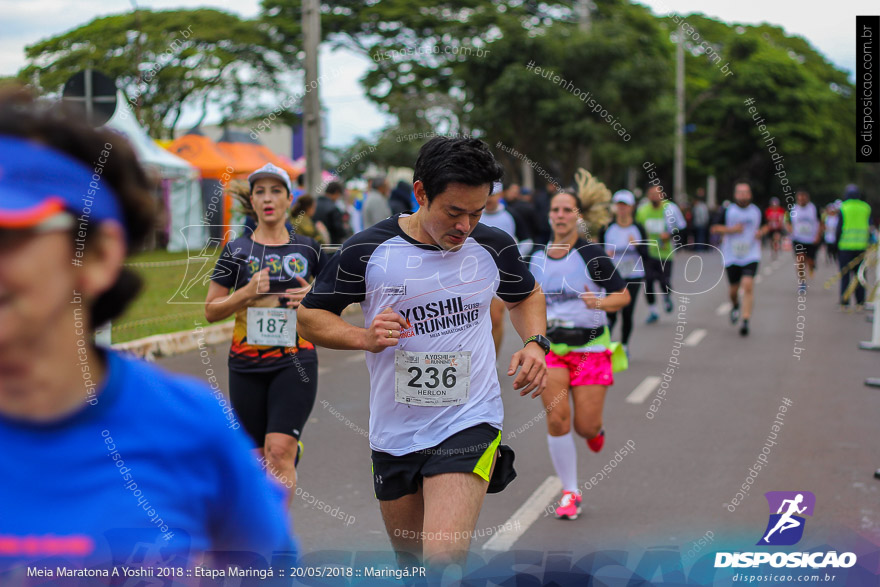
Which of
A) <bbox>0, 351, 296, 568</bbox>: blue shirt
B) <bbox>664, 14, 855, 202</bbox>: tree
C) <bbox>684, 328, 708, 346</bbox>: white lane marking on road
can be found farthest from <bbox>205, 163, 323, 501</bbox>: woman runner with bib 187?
<bbox>664, 14, 855, 202</bbox>: tree

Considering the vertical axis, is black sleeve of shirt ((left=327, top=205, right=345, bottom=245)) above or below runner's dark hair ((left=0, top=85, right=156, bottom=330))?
above

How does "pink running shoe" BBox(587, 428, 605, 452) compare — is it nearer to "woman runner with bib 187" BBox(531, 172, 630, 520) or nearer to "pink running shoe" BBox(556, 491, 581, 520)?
"woman runner with bib 187" BBox(531, 172, 630, 520)

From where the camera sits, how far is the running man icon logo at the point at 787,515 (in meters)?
4.38

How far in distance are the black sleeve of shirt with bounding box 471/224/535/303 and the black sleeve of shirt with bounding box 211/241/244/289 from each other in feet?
5.05

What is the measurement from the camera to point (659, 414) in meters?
7.33

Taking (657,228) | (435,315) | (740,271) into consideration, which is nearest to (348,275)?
(435,315)

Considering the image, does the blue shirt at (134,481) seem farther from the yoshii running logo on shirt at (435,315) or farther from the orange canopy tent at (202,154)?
the orange canopy tent at (202,154)

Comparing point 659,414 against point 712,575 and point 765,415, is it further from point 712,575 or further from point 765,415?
point 712,575

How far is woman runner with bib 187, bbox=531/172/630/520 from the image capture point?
5.01m

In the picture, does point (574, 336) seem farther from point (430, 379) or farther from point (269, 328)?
point (430, 379)

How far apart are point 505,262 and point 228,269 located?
5.38ft

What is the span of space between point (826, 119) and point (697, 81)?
7.28 m

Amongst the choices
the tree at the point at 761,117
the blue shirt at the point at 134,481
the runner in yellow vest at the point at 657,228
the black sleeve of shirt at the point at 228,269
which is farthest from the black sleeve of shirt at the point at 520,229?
the tree at the point at 761,117

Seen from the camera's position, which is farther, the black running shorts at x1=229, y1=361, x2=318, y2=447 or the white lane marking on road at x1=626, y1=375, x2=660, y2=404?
the white lane marking on road at x1=626, y1=375, x2=660, y2=404
